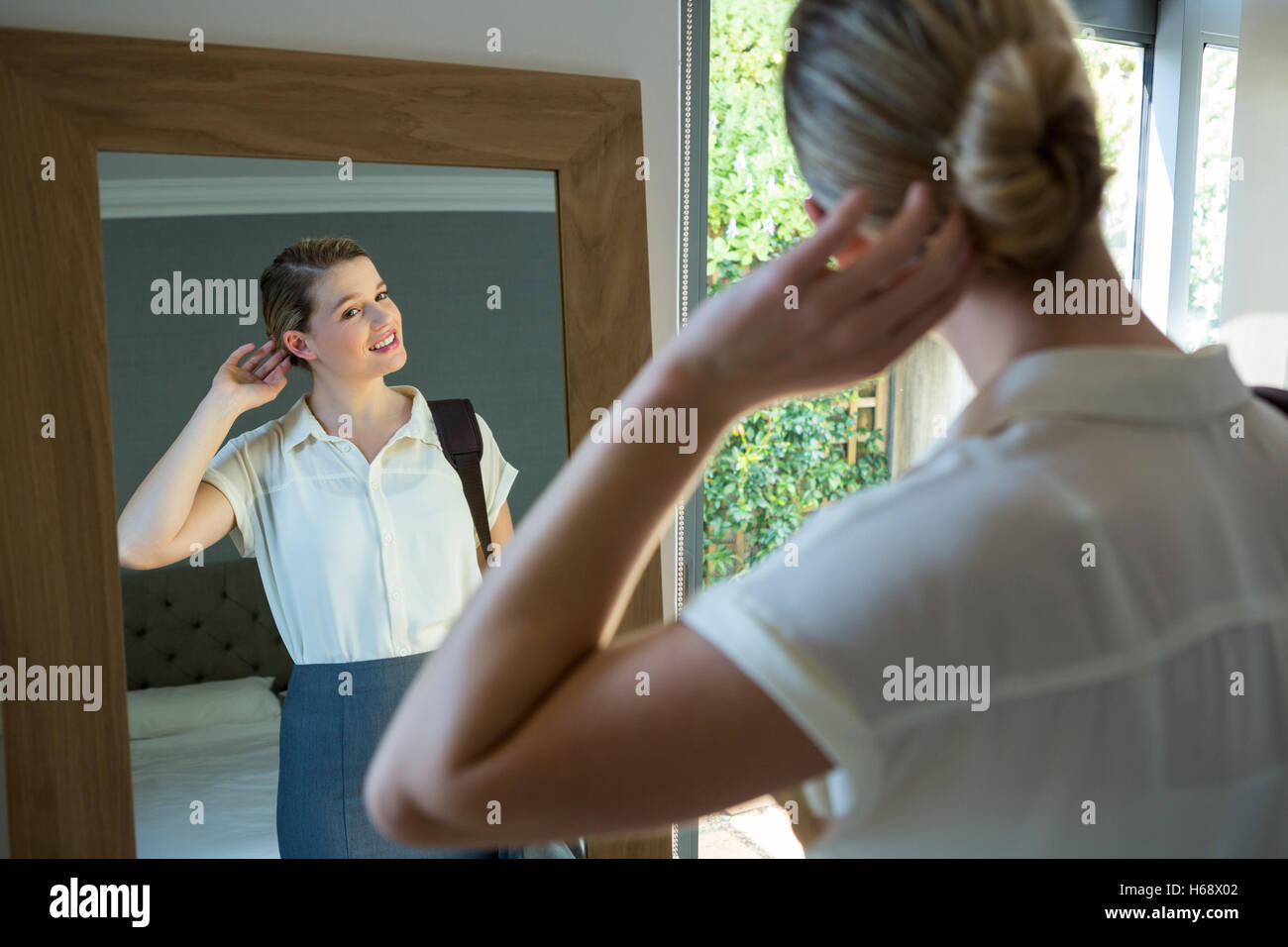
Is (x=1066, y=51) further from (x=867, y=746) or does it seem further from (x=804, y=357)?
(x=867, y=746)

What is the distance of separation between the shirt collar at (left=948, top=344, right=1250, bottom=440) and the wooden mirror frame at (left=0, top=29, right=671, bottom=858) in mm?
1130

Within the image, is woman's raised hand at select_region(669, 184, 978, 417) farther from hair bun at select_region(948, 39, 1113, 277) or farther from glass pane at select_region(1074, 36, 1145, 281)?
glass pane at select_region(1074, 36, 1145, 281)

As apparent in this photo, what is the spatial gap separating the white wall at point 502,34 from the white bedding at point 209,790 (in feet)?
2.28

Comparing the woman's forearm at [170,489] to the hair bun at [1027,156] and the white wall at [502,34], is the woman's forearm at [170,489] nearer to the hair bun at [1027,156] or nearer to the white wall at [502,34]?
the white wall at [502,34]

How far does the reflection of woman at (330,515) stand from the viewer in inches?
53.2

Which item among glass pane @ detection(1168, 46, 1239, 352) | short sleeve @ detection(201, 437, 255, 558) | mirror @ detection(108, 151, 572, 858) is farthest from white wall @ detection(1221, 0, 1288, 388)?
short sleeve @ detection(201, 437, 255, 558)

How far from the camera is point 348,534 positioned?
140cm

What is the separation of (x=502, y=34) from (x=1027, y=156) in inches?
46.1

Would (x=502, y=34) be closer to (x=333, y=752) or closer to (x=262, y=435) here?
(x=262, y=435)

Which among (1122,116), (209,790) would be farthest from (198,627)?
(1122,116)

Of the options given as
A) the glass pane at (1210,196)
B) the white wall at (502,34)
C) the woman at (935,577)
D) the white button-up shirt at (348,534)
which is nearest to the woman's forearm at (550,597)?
the woman at (935,577)
